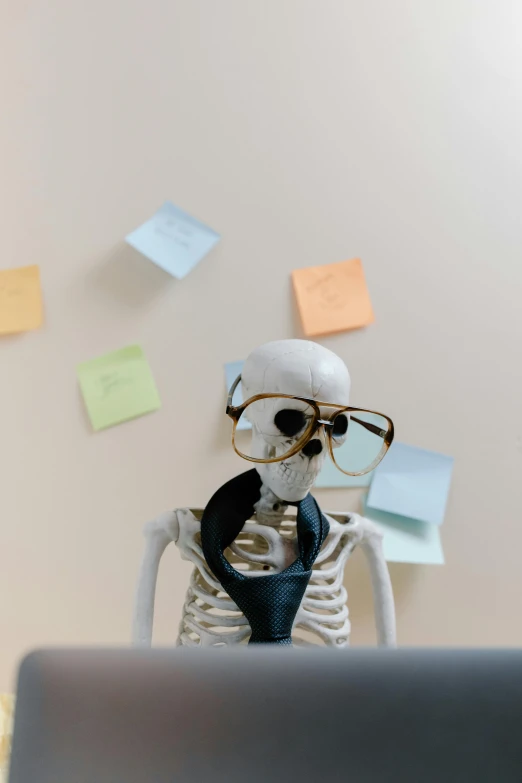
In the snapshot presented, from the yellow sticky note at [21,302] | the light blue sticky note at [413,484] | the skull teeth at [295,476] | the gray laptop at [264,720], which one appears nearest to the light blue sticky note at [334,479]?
the light blue sticky note at [413,484]

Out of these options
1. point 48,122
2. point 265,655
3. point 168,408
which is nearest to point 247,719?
point 265,655

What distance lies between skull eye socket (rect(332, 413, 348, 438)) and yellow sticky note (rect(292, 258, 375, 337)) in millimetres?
320

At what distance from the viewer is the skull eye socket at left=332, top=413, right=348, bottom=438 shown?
0.74 metres

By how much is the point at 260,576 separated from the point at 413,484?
0.39 meters

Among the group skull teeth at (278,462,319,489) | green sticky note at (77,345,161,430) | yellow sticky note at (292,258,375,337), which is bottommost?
skull teeth at (278,462,319,489)

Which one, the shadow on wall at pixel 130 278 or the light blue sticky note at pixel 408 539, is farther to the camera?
the shadow on wall at pixel 130 278

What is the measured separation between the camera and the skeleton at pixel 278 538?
0.72 meters

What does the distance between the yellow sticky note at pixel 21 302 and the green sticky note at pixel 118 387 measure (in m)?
0.12

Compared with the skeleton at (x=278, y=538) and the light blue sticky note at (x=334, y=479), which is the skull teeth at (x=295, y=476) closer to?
the skeleton at (x=278, y=538)

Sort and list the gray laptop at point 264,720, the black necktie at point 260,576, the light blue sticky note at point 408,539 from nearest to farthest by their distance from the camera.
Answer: the gray laptop at point 264,720
the black necktie at point 260,576
the light blue sticky note at point 408,539

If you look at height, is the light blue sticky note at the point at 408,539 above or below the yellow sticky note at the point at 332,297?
below

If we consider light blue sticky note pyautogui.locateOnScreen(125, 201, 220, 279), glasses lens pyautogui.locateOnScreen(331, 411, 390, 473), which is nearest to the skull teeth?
glasses lens pyautogui.locateOnScreen(331, 411, 390, 473)

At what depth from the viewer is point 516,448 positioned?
1.03m

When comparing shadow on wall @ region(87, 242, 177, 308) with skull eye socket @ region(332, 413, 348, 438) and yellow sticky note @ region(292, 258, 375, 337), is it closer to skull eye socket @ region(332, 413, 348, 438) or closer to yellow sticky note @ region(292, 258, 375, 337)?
yellow sticky note @ region(292, 258, 375, 337)
